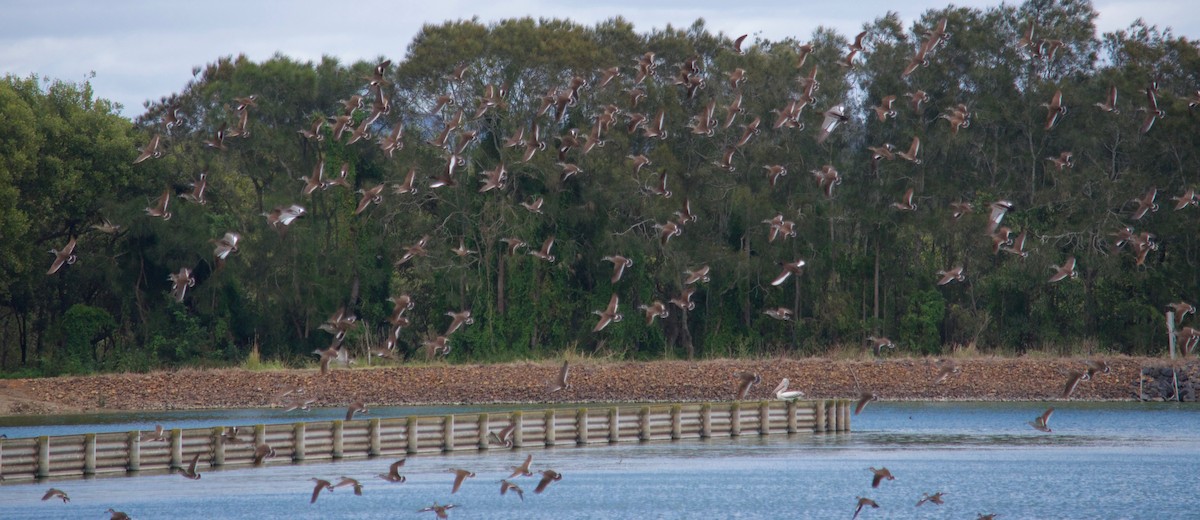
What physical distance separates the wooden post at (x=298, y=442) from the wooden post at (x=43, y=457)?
6571 millimetres

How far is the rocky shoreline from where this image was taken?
64.4m

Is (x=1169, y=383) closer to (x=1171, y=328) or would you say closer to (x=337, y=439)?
(x=1171, y=328)

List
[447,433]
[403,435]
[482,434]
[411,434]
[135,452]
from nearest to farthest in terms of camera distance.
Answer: [135,452] → [411,434] → [403,435] → [447,433] → [482,434]

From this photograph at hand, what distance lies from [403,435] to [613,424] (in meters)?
7.42

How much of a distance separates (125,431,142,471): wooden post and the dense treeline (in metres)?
30.6

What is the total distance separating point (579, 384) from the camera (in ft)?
218

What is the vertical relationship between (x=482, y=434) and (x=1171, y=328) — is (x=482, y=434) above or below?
below

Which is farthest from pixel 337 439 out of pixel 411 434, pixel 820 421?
pixel 820 421

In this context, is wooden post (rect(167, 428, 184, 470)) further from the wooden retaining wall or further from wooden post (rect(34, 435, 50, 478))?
wooden post (rect(34, 435, 50, 478))

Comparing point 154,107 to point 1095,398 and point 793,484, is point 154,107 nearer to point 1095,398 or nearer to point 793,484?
point 1095,398

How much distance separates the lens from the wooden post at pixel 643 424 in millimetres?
49844

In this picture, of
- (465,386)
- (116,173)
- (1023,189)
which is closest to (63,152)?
(116,173)

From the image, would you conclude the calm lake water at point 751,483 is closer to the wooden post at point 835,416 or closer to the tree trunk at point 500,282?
the wooden post at point 835,416

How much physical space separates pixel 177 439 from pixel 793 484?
14.8m
